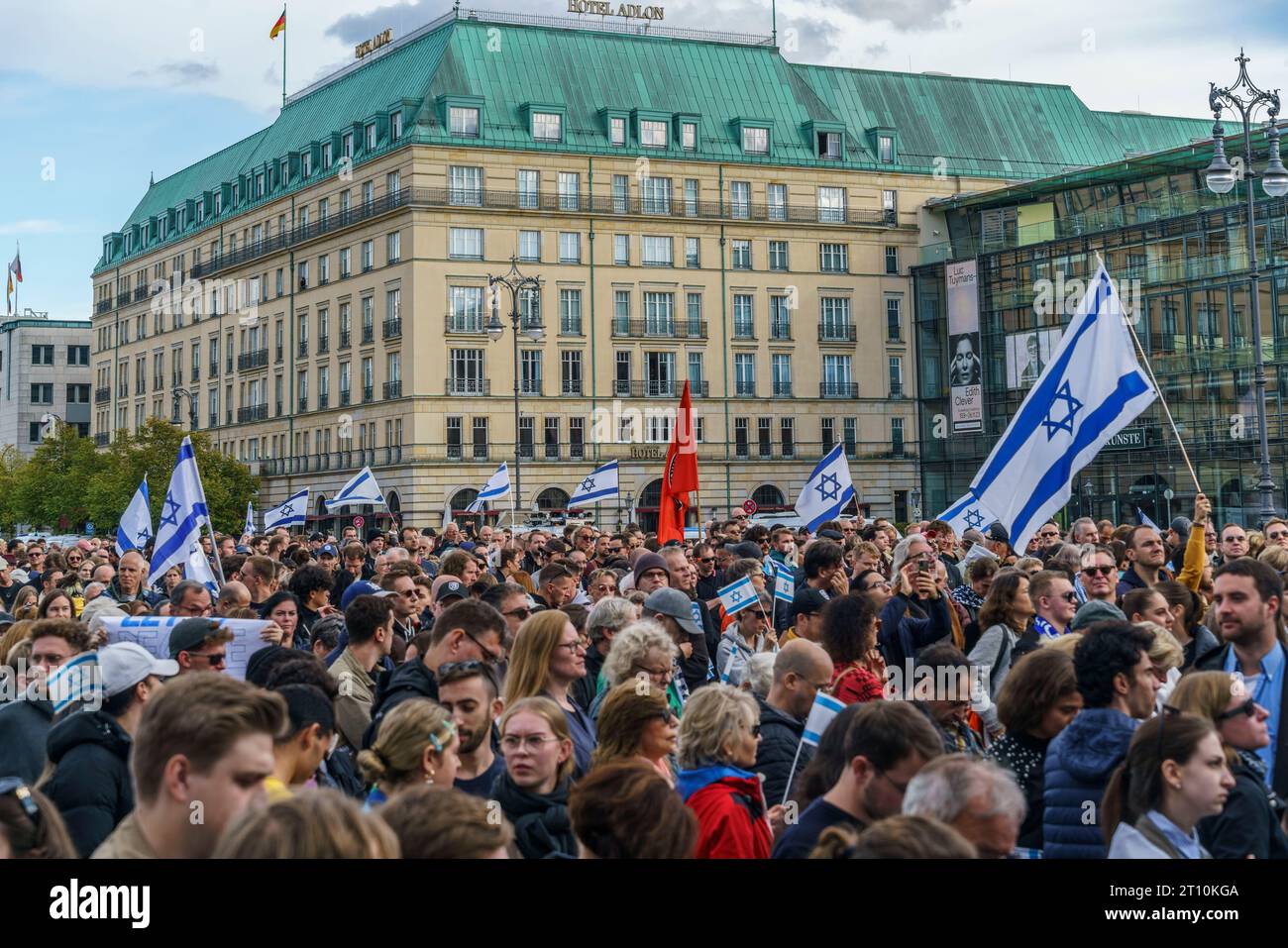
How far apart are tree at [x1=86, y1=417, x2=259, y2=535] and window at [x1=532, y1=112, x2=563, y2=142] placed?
790 inches

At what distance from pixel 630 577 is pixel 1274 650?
656 cm

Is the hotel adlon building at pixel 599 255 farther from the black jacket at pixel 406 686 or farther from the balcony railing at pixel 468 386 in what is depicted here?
the black jacket at pixel 406 686

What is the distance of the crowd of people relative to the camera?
14.9 ft

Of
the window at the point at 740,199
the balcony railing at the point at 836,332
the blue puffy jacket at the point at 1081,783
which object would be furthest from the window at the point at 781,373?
the blue puffy jacket at the point at 1081,783

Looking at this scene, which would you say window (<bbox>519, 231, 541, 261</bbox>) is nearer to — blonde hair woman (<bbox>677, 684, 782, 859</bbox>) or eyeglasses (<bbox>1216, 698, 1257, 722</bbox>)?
blonde hair woman (<bbox>677, 684, 782, 859</bbox>)

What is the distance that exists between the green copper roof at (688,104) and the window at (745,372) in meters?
8.89

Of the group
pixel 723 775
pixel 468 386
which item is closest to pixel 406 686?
pixel 723 775

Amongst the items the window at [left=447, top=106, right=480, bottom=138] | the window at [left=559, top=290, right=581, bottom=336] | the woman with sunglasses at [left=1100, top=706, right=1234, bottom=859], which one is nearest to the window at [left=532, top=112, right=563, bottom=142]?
the window at [left=447, top=106, right=480, bottom=138]

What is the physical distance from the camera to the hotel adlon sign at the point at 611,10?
75.8 meters

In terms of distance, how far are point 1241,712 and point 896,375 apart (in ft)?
235

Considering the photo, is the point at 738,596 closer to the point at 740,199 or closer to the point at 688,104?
the point at 740,199

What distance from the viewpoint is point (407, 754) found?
19.0 ft
